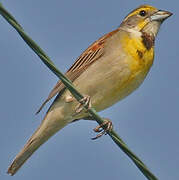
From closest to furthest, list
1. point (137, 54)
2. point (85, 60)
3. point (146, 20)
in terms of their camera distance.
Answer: point (137, 54) < point (85, 60) < point (146, 20)

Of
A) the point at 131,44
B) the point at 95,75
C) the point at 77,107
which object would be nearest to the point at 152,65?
the point at 131,44

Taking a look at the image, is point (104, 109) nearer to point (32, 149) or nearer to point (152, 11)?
point (32, 149)

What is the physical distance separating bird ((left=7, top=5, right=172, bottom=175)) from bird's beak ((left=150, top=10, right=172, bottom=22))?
1 centimetres

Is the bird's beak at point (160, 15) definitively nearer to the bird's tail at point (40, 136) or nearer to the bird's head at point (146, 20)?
the bird's head at point (146, 20)

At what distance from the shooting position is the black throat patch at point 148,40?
22.4 feet

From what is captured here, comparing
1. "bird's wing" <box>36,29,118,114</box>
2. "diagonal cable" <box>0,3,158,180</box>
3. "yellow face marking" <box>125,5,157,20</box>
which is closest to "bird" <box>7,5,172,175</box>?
"bird's wing" <box>36,29,118,114</box>

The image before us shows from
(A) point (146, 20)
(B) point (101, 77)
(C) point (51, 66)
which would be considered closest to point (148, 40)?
(A) point (146, 20)

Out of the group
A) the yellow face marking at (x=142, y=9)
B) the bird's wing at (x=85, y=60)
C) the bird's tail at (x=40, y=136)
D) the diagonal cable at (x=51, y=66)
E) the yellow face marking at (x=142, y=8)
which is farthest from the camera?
the yellow face marking at (x=142, y=8)

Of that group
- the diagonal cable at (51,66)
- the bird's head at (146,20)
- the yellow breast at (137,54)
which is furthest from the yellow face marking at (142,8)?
the diagonal cable at (51,66)

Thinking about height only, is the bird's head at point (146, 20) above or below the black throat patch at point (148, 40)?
above

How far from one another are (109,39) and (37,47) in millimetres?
3268

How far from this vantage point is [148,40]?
696cm

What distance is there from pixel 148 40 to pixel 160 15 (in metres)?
0.56

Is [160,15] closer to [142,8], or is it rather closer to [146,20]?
[146,20]
